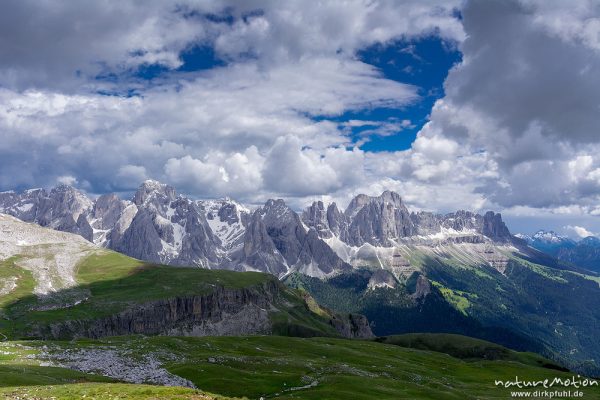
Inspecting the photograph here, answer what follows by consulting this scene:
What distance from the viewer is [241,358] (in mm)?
104375

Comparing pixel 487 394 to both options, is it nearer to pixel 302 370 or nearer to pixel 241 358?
pixel 302 370

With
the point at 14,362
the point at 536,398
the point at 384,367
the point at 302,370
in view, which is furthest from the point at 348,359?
the point at 14,362

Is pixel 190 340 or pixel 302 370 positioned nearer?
pixel 302 370

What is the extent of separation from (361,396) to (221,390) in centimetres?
2051

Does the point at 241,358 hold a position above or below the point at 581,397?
above

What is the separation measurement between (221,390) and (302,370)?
29.0m

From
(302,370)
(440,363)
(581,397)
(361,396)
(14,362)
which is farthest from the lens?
(440,363)

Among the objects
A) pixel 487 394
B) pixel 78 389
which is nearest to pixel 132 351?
pixel 78 389

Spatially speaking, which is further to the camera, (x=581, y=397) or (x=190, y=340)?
(x=190, y=340)

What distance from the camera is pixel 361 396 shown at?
73.4 meters

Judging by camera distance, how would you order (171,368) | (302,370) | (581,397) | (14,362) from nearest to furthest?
(14,362) < (171,368) < (302,370) < (581,397)

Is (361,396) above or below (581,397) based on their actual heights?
above

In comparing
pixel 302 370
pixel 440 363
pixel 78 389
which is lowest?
pixel 440 363

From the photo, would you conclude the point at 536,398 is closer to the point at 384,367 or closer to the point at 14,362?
the point at 384,367
